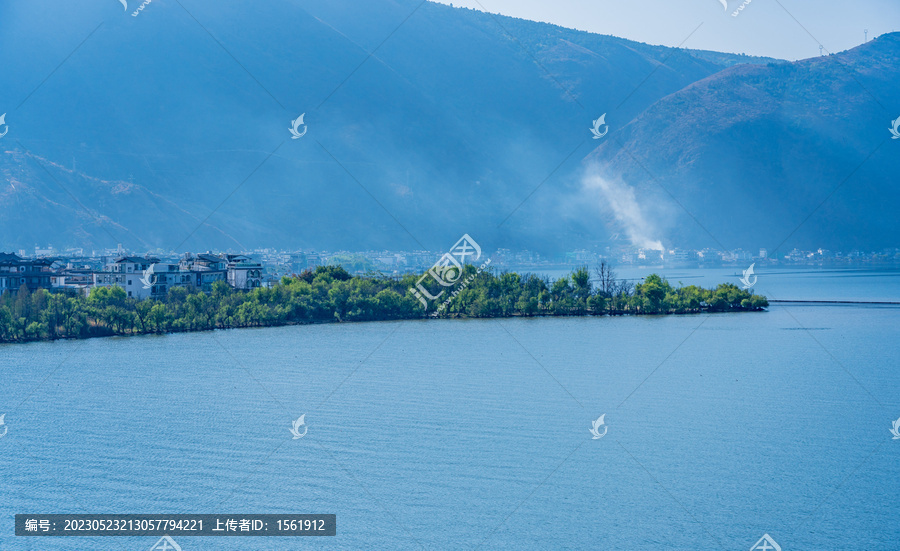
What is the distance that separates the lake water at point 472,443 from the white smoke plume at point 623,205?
242ft

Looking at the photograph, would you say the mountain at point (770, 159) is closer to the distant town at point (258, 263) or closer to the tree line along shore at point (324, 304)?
the distant town at point (258, 263)

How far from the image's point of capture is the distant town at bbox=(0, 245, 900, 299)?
33.2 meters

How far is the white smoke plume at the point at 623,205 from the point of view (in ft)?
314

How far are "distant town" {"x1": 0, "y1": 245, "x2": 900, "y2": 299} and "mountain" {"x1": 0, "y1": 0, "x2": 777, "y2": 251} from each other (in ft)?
16.4

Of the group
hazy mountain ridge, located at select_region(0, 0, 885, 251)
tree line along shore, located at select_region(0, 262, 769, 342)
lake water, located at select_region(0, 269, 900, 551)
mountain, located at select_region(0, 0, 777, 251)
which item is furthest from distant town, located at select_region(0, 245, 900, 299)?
lake water, located at select_region(0, 269, 900, 551)

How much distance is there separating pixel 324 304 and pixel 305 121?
71070 mm

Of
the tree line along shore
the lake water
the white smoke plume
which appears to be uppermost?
the white smoke plume

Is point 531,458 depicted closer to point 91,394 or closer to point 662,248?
point 91,394

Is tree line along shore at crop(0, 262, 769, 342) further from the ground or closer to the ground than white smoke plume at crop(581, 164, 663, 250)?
closer to the ground

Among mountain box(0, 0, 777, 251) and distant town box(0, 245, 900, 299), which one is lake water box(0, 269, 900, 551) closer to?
distant town box(0, 245, 900, 299)

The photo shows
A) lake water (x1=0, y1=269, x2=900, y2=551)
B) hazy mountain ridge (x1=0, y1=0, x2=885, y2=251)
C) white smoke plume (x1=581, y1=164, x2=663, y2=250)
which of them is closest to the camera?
lake water (x1=0, y1=269, x2=900, y2=551)

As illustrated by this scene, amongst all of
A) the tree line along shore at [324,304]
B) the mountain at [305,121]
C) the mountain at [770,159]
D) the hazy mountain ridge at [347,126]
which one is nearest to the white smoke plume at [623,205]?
the mountain at [770,159]

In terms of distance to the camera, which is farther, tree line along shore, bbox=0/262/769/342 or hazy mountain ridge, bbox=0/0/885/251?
hazy mountain ridge, bbox=0/0/885/251

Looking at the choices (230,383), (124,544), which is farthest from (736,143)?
(124,544)
